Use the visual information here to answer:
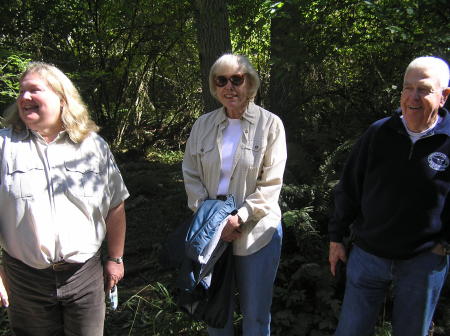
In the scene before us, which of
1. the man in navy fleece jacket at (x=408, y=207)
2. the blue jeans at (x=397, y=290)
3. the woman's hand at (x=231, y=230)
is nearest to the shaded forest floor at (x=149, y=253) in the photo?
the woman's hand at (x=231, y=230)

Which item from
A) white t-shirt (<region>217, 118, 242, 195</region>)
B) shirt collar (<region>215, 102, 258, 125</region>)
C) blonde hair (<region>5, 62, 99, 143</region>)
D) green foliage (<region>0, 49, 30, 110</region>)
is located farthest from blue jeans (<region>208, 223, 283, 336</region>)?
green foliage (<region>0, 49, 30, 110</region>)

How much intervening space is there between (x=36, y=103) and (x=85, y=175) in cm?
45

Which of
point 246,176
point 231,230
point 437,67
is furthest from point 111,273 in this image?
point 437,67

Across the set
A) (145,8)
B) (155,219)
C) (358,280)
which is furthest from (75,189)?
(145,8)

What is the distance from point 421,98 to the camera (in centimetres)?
218

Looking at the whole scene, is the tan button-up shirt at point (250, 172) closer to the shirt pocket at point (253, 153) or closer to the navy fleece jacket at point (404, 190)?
the shirt pocket at point (253, 153)

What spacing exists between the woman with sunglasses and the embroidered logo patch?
0.88 m

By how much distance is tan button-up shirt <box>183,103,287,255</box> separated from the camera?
8.64ft

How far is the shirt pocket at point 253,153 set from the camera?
104 inches

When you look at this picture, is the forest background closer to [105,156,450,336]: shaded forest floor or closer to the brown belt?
[105,156,450,336]: shaded forest floor

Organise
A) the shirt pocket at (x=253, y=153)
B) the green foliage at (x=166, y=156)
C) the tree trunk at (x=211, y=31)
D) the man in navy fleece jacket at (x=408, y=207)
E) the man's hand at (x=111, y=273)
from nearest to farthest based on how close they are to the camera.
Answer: the man in navy fleece jacket at (x=408, y=207)
the man's hand at (x=111, y=273)
the shirt pocket at (x=253, y=153)
the tree trunk at (x=211, y=31)
the green foliage at (x=166, y=156)

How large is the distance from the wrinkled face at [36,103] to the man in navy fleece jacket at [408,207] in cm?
178

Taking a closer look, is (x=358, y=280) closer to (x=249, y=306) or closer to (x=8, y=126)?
(x=249, y=306)

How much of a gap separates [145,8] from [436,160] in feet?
20.9
